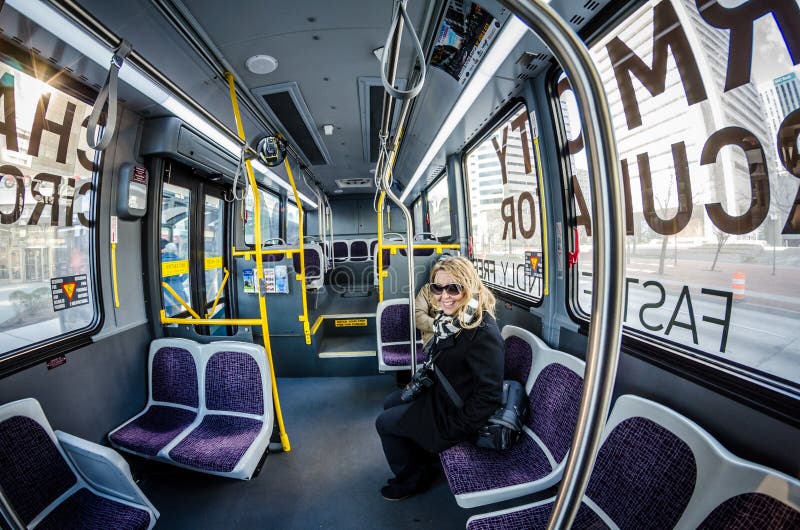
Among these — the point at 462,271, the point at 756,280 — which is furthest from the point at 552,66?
the point at 756,280

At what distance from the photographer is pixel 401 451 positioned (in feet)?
7.06

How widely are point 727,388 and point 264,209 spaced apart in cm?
748

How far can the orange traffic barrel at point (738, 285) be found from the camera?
4.28ft

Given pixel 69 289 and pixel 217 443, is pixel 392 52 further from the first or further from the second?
pixel 69 289

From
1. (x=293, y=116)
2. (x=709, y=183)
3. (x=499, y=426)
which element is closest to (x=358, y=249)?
(x=293, y=116)

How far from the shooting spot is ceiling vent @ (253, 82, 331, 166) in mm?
3004

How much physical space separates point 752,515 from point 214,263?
5.73m

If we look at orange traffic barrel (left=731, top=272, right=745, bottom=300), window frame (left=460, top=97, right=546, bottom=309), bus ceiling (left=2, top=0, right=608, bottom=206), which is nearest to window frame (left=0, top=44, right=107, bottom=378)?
bus ceiling (left=2, top=0, right=608, bottom=206)

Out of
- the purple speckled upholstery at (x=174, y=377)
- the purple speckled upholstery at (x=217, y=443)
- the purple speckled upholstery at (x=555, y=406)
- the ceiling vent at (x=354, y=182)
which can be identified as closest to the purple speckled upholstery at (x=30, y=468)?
the purple speckled upholstery at (x=217, y=443)

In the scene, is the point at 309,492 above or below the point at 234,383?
below

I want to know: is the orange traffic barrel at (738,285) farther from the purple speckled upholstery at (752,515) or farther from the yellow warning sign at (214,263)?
the yellow warning sign at (214,263)

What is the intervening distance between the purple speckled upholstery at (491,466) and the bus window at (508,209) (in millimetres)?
1279

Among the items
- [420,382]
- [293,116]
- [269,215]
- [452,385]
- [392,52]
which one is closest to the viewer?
[392,52]

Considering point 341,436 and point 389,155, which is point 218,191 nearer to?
point 389,155
